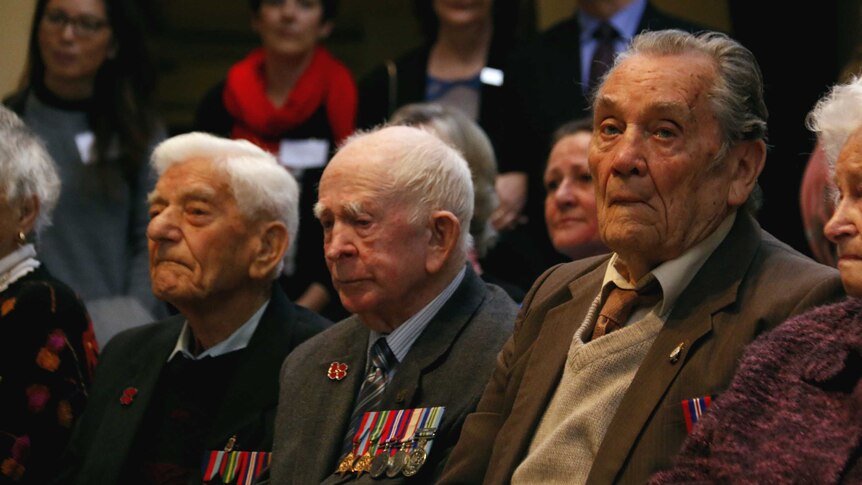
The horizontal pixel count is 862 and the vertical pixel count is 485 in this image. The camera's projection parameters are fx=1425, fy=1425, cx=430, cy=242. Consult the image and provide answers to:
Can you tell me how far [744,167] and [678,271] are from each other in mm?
268

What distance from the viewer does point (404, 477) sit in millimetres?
3283

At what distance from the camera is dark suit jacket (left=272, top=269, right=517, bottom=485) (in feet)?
11.3

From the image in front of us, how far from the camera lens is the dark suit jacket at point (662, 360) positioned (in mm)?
2729

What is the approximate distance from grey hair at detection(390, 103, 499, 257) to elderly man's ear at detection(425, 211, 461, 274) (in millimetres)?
812

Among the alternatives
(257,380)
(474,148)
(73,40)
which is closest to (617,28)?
(474,148)

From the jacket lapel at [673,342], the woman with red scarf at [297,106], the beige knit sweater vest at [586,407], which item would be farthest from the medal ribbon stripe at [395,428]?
the woman with red scarf at [297,106]

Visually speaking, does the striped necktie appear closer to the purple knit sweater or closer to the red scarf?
the purple knit sweater

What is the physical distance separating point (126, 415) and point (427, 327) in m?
1.01

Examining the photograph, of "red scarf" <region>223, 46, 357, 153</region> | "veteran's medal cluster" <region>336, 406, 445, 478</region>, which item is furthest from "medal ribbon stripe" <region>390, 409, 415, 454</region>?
"red scarf" <region>223, 46, 357, 153</region>

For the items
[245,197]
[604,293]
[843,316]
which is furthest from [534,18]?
[843,316]

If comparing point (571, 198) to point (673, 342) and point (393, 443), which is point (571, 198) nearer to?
point (393, 443)

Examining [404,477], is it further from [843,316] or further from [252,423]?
[843,316]

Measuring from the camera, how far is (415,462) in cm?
329

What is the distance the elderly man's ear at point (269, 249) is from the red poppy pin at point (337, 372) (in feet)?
1.90
